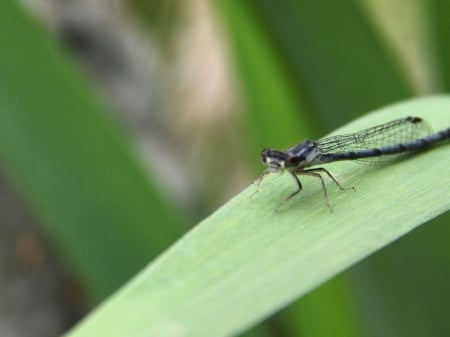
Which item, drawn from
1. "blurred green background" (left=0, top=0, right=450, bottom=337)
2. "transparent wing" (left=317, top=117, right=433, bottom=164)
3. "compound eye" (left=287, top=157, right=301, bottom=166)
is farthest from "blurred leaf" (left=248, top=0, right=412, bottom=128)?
"compound eye" (left=287, top=157, right=301, bottom=166)

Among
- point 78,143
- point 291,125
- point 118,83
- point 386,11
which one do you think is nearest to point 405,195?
point 78,143

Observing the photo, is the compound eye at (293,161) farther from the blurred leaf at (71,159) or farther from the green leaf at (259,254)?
the blurred leaf at (71,159)

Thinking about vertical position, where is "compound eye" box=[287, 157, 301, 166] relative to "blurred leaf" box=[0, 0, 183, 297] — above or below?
below

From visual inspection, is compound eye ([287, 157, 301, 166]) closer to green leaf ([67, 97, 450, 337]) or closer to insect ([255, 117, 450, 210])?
insect ([255, 117, 450, 210])

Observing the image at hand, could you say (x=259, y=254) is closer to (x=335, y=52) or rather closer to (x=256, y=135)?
(x=335, y=52)

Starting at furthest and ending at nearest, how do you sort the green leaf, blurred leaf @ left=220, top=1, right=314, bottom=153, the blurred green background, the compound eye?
blurred leaf @ left=220, top=1, right=314, bottom=153
the blurred green background
the compound eye
the green leaf

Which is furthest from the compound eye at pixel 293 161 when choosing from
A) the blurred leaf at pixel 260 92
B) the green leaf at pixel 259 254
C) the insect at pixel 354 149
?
the blurred leaf at pixel 260 92

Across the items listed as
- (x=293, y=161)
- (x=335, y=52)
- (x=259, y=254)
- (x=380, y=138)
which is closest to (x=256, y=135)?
(x=335, y=52)
